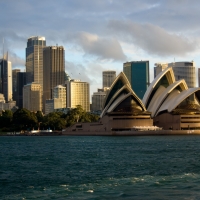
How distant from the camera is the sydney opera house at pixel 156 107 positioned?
3690 inches

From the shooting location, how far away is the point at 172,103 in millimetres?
93438

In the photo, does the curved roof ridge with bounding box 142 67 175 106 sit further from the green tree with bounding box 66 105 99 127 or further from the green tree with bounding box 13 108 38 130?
the green tree with bounding box 13 108 38 130

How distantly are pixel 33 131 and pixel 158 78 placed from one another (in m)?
33.7

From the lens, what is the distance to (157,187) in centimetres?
2212

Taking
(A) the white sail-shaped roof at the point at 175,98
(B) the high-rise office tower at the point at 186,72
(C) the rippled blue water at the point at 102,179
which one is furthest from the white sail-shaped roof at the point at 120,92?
(B) the high-rise office tower at the point at 186,72

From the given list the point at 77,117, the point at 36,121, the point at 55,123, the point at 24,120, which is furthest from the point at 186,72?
the point at 24,120

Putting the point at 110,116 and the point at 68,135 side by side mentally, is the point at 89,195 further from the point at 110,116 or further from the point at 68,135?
the point at 68,135

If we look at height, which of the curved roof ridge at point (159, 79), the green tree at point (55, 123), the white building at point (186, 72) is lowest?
the green tree at point (55, 123)

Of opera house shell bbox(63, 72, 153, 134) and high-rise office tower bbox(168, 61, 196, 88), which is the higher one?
high-rise office tower bbox(168, 61, 196, 88)

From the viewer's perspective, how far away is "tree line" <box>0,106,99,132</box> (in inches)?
4663

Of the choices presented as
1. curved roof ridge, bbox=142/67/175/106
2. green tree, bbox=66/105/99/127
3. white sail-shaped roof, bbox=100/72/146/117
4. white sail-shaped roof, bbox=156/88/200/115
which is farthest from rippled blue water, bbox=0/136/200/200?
green tree, bbox=66/105/99/127

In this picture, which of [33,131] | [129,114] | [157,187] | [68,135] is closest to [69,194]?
[157,187]

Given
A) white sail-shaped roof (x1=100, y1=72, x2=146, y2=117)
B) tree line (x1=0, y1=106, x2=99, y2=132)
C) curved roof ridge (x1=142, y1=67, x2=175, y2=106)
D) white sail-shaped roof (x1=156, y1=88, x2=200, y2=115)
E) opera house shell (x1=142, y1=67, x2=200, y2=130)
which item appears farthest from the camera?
tree line (x1=0, y1=106, x2=99, y2=132)

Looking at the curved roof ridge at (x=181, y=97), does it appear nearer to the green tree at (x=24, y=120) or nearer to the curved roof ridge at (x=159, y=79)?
the curved roof ridge at (x=159, y=79)
